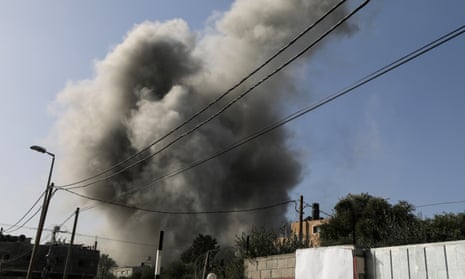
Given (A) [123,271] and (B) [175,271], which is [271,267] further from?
(A) [123,271]

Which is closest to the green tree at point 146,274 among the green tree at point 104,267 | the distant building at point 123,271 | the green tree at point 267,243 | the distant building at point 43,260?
the green tree at point 104,267

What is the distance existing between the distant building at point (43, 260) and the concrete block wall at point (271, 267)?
4903 centimetres

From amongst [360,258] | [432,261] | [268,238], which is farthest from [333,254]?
[268,238]

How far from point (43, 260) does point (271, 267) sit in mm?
55774

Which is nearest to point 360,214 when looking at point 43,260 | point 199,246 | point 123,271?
point 199,246

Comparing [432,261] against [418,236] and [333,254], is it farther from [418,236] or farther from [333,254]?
[418,236]

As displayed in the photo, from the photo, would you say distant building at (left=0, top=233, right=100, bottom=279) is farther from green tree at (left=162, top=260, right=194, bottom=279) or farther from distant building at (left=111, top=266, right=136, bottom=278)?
green tree at (left=162, top=260, right=194, bottom=279)

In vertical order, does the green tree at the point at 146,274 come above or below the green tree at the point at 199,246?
below

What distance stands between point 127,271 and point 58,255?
395 inches

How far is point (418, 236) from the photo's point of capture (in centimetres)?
927

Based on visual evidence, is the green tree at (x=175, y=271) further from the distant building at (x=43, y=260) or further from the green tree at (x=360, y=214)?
the distant building at (x=43, y=260)

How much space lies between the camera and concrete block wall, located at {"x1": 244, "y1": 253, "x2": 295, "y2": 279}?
9.61m

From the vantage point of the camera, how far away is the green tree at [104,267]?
63681 millimetres

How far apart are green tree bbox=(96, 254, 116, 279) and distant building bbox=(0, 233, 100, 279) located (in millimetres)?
2543
